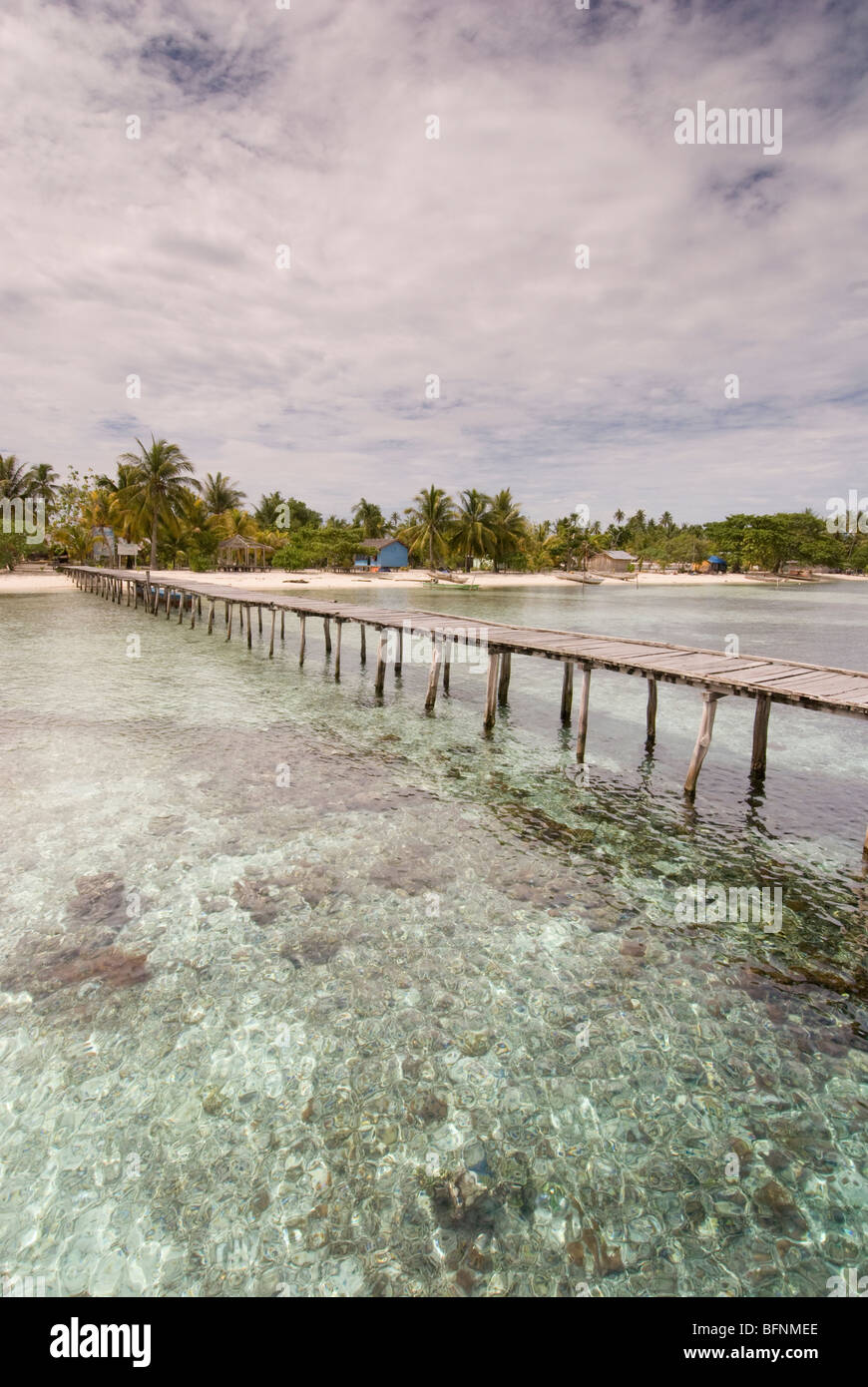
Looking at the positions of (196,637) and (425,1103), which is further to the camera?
(196,637)

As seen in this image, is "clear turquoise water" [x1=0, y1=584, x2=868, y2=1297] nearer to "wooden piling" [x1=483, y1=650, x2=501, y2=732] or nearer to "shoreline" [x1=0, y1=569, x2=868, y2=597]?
"wooden piling" [x1=483, y1=650, x2=501, y2=732]

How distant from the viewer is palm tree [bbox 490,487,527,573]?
247 ft

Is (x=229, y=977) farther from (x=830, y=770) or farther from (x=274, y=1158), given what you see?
(x=830, y=770)

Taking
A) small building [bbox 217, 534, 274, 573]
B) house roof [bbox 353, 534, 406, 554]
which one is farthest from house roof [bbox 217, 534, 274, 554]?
house roof [bbox 353, 534, 406, 554]

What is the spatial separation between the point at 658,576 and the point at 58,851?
10613 cm

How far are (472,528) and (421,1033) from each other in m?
71.3

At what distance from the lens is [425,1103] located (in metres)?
4.66

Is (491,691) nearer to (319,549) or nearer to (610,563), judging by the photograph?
(319,549)

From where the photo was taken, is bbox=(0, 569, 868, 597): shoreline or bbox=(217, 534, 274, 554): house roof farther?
bbox=(217, 534, 274, 554): house roof

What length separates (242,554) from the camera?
69812 mm

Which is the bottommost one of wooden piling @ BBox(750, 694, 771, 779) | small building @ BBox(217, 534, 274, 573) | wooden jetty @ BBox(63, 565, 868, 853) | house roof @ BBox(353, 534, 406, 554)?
wooden piling @ BBox(750, 694, 771, 779)

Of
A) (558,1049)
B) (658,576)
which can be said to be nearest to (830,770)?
(558,1049)

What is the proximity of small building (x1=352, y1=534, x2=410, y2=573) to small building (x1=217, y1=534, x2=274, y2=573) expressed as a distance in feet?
43.1
